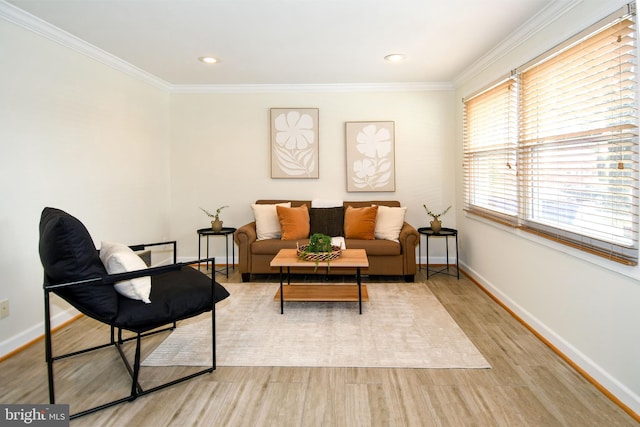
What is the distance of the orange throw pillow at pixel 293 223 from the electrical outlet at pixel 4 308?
2.57 metres

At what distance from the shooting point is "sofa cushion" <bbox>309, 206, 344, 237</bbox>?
480cm

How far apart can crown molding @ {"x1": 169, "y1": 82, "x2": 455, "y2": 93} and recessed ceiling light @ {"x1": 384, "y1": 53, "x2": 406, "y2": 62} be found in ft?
3.47

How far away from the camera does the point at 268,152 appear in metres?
5.23

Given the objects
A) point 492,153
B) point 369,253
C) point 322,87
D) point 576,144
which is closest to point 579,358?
point 576,144

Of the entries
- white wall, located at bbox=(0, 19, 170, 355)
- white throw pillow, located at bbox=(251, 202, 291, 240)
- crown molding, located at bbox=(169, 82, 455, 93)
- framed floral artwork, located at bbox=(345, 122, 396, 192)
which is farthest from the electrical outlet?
framed floral artwork, located at bbox=(345, 122, 396, 192)

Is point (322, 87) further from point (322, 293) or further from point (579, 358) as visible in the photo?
point (579, 358)

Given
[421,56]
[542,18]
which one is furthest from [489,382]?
[421,56]

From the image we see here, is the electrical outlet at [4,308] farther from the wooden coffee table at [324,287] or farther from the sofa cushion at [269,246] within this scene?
the sofa cushion at [269,246]

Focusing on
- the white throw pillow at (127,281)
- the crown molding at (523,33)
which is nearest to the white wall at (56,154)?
the white throw pillow at (127,281)

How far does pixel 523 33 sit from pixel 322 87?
253 centimetres

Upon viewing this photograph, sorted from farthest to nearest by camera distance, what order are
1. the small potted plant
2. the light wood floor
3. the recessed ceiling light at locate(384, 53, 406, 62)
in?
the small potted plant < the recessed ceiling light at locate(384, 53, 406, 62) < the light wood floor

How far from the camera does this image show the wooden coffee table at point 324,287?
336cm

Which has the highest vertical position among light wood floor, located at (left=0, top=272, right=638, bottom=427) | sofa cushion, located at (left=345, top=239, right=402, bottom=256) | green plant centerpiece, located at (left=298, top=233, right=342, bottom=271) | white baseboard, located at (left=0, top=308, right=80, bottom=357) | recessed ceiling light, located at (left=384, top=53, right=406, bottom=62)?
recessed ceiling light, located at (left=384, top=53, right=406, bottom=62)

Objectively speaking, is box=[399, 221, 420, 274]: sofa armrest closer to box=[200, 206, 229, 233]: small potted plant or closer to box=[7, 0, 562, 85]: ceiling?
box=[7, 0, 562, 85]: ceiling
